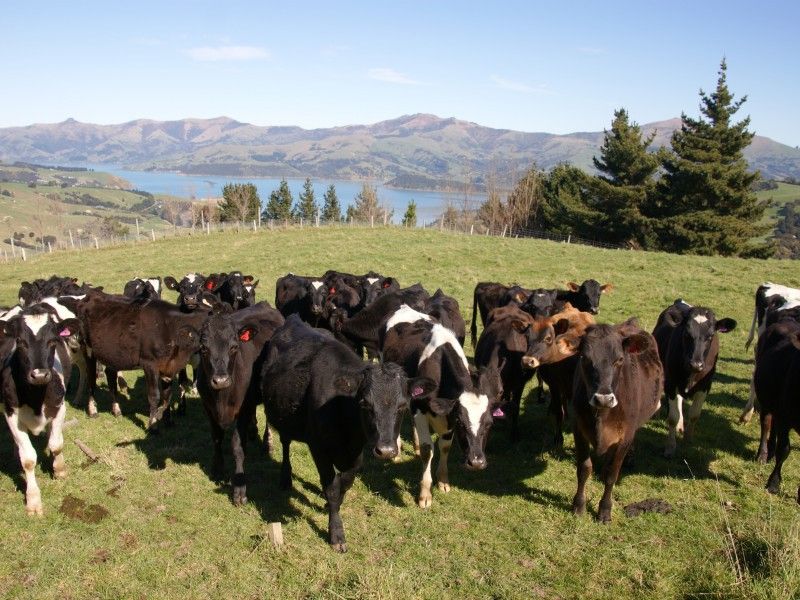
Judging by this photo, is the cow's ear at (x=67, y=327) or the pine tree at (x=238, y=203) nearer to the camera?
the cow's ear at (x=67, y=327)

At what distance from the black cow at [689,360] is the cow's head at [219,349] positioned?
6.05 meters

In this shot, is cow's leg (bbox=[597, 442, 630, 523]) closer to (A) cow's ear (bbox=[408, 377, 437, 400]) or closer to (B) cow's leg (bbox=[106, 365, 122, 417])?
(A) cow's ear (bbox=[408, 377, 437, 400])

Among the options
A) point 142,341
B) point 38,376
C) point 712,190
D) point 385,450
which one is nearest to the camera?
point 385,450

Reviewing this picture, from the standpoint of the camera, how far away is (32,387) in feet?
23.0

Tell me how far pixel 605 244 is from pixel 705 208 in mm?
7325

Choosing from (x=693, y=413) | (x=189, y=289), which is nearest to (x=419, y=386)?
(x=693, y=413)

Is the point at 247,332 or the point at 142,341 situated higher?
the point at 247,332

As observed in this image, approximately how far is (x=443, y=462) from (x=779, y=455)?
A: 402 cm

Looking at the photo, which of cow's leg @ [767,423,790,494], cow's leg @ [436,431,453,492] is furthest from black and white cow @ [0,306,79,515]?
cow's leg @ [767,423,790,494]

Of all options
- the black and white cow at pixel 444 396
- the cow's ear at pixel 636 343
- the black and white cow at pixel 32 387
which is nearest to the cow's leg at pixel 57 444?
the black and white cow at pixel 32 387

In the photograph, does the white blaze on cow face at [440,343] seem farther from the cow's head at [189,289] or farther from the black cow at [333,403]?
the cow's head at [189,289]

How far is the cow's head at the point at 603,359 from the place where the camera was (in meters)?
6.12

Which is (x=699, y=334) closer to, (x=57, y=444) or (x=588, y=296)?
(x=588, y=296)

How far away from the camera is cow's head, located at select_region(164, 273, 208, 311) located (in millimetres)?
11417
